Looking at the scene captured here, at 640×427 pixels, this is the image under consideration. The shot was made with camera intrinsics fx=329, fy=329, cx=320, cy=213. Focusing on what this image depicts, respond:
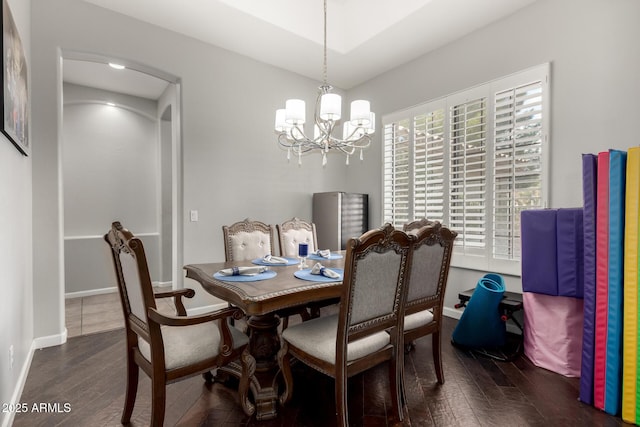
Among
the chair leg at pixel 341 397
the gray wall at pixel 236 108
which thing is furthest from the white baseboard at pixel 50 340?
the chair leg at pixel 341 397

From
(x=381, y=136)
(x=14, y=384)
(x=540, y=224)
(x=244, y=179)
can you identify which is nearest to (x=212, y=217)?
(x=244, y=179)

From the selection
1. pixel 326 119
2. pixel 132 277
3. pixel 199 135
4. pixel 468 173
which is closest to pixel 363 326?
pixel 132 277

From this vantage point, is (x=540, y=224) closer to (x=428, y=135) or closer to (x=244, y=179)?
(x=428, y=135)

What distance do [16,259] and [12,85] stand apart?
3.56ft

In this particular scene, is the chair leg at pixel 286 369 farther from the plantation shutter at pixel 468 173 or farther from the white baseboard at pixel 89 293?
the white baseboard at pixel 89 293

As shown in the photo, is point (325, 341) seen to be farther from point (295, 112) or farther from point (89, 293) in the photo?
point (89, 293)

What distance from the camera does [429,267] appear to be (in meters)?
2.18

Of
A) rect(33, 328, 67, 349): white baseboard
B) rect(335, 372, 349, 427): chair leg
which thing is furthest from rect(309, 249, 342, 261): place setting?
rect(33, 328, 67, 349): white baseboard

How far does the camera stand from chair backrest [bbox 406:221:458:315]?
81.7 inches

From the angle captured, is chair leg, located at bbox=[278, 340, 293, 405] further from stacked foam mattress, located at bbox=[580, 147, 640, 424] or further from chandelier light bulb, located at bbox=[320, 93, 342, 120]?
stacked foam mattress, located at bbox=[580, 147, 640, 424]

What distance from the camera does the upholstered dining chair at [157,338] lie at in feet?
5.02

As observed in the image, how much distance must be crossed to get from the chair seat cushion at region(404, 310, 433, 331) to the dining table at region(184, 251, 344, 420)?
1.69 ft

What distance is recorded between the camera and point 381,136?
449 centimetres

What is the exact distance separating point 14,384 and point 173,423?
1.07 metres
